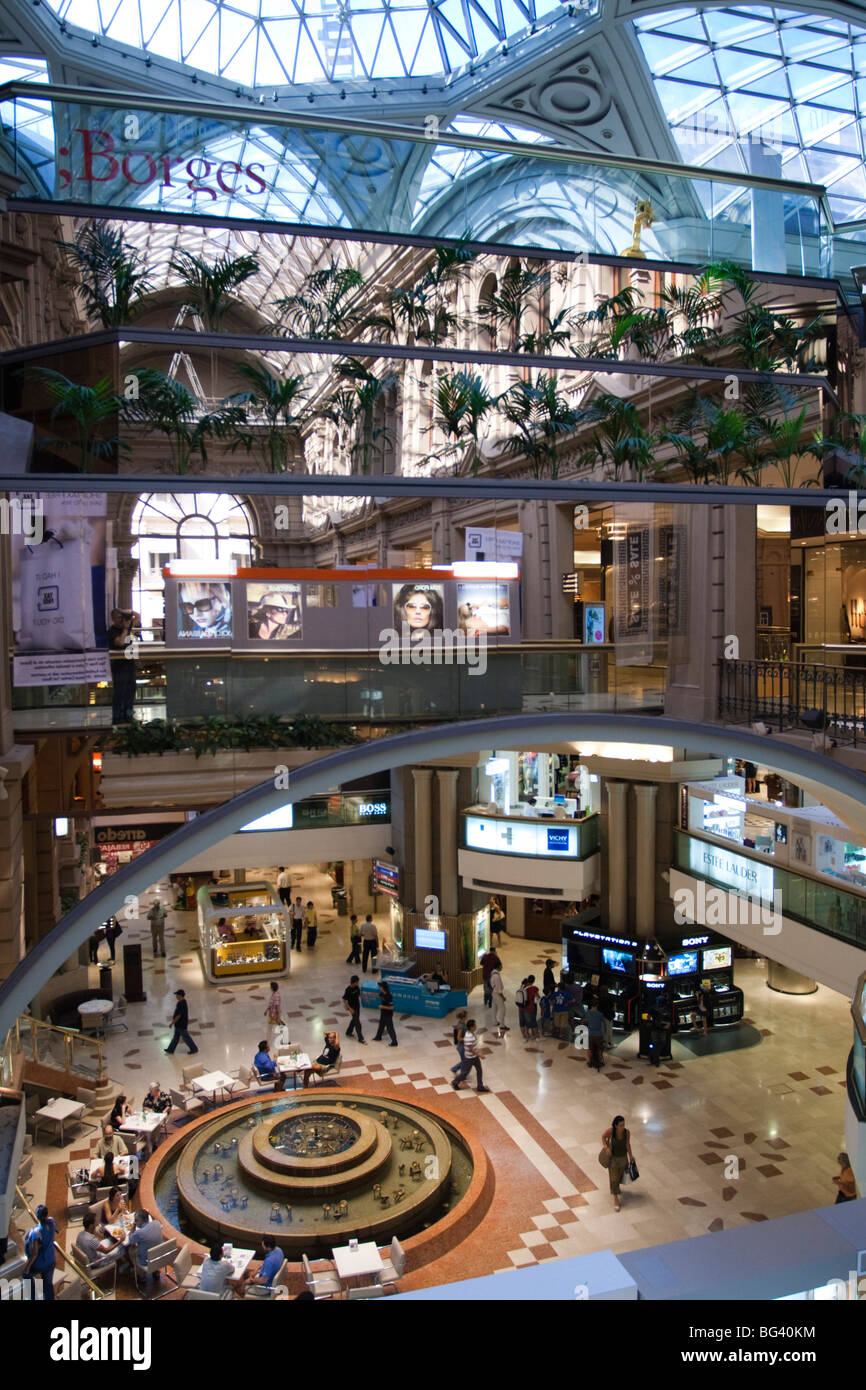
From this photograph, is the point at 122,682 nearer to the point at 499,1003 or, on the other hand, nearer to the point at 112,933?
the point at 499,1003

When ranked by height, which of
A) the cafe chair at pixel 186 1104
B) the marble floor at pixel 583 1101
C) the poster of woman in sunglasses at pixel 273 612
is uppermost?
the poster of woman in sunglasses at pixel 273 612

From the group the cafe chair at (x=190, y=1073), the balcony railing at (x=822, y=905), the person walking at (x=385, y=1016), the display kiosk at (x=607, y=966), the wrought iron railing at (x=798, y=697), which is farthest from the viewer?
the display kiosk at (x=607, y=966)

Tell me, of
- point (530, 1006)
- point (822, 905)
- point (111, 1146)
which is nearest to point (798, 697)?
point (822, 905)

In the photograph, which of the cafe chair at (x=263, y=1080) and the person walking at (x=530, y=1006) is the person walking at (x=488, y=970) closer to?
the person walking at (x=530, y=1006)

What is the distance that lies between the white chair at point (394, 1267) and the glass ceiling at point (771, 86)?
19.3 m

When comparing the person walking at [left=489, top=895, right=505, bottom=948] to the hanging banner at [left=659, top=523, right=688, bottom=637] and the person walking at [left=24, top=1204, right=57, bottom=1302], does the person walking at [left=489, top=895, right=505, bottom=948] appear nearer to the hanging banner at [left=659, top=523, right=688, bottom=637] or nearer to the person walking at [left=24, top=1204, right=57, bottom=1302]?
the hanging banner at [left=659, top=523, right=688, bottom=637]

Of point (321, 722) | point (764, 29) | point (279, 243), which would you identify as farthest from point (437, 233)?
point (764, 29)

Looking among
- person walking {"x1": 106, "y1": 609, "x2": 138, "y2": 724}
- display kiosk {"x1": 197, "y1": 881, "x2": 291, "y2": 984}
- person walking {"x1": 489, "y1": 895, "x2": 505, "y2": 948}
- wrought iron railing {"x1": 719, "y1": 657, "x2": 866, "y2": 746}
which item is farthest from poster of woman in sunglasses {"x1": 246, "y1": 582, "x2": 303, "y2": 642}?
person walking {"x1": 489, "y1": 895, "x2": 505, "y2": 948}

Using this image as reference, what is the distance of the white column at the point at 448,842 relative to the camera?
2061 centimetres

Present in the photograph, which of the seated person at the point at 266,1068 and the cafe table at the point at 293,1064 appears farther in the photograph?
the cafe table at the point at 293,1064

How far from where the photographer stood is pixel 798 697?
Answer: 13.1 m

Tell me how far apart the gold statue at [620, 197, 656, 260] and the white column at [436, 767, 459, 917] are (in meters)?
11.3

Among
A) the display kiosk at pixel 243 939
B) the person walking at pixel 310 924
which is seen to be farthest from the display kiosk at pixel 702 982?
the person walking at pixel 310 924

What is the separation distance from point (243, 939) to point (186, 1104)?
5931 millimetres
